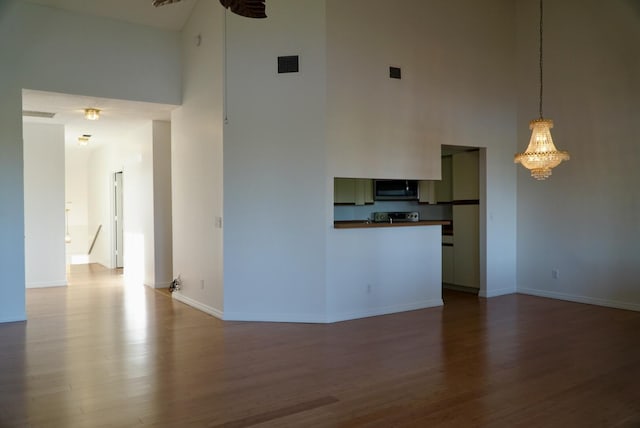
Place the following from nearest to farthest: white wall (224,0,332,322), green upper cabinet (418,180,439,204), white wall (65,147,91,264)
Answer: white wall (224,0,332,322)
green upper cabinet (418,180,439,204)
white wall (65,147,91,264)

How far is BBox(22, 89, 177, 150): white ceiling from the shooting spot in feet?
18.9

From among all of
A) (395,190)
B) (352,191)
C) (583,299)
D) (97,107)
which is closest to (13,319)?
(97,107)

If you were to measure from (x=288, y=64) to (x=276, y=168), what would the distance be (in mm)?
1155

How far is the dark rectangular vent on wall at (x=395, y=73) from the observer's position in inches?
216

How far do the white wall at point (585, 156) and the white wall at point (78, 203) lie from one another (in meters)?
10.2

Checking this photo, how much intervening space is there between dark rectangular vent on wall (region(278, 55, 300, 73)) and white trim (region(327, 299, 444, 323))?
275 centimetres

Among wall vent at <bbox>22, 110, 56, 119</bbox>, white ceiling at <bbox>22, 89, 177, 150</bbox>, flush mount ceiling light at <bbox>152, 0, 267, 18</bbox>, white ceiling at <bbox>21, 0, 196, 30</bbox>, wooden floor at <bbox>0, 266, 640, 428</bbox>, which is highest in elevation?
white ceiling at <bbox>21, 0, 196, 30</bbox>

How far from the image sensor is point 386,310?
215 inches

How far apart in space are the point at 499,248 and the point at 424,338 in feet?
9.02

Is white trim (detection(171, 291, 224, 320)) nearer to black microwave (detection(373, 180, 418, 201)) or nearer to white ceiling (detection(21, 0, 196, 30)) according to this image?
black microwave (detection(373, 180, 418, 201))

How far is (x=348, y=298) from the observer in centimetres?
520

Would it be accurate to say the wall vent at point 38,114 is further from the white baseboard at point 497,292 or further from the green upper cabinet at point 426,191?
the white baseboard at point 497,292

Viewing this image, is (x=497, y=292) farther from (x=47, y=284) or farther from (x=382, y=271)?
(x=47, y=284)

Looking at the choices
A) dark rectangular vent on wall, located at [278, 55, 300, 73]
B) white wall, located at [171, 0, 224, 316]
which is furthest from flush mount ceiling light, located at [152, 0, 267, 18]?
white wall, located at [171, 0, 224, 316]
